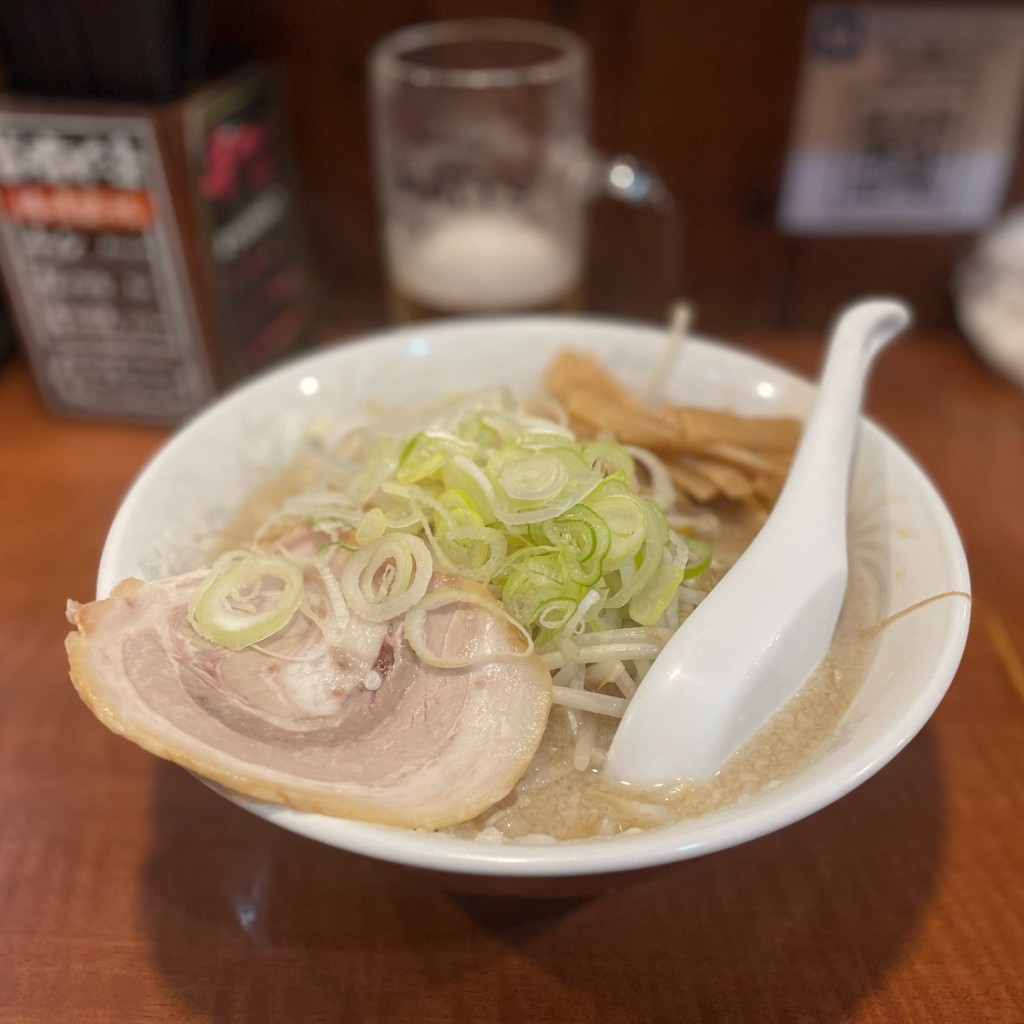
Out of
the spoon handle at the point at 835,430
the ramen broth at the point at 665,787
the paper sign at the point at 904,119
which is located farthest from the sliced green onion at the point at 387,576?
the paper sign at the point at 904,119

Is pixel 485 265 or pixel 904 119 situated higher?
pixel 904 119

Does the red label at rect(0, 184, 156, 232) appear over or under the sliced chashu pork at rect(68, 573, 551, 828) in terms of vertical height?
over

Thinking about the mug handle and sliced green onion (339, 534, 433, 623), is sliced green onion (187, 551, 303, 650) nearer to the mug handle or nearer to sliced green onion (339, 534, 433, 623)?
sliced green onion (339, 534, 433, 623)

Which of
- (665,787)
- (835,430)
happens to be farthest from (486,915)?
(835,430)

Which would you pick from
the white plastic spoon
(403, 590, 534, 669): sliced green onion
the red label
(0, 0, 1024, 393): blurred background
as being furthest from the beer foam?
(403, 590, 534, 669): sliced green onion

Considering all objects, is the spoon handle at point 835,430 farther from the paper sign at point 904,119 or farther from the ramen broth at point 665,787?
the paper sign at point 904,119

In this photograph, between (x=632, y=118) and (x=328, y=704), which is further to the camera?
(x=632, y=118)

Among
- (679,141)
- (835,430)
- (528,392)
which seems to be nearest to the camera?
(835,430)

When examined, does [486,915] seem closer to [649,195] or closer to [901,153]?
[649,195]
